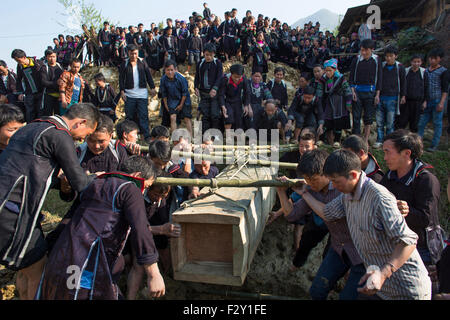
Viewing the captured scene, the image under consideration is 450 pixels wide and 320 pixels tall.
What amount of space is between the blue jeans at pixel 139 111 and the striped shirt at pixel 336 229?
4258 millimetres

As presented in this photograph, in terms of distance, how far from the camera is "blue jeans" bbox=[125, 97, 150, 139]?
Answer: 20.0 ft

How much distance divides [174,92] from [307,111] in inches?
101

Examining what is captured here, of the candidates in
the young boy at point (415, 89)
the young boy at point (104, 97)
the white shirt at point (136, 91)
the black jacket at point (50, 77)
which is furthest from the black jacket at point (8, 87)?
the young boy at point (415, 89)

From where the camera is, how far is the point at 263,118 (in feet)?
19.3

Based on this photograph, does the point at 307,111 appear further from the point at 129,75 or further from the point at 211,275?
the point at 211,275

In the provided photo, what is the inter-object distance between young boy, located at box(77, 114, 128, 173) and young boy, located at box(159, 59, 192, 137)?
2975mm

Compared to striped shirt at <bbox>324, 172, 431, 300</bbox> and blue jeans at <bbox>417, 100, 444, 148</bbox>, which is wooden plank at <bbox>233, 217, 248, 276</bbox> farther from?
blue jeans at <bbox>417, 100, 444, 148</bbox>

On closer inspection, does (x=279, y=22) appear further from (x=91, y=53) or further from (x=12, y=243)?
(x=12, y=243)

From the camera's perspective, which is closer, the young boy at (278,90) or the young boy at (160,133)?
the young boy at (160,133)

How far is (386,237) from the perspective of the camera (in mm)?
1947

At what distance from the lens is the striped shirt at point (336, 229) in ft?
7.89

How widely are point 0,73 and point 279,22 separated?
30.7 ft

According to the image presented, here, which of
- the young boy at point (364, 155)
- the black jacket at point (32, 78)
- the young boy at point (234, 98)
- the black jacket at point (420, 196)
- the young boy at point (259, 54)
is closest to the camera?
the black jacket at point (420, 196)

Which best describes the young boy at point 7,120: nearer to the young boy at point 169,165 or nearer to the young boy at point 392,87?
the young boy at point 169,165
